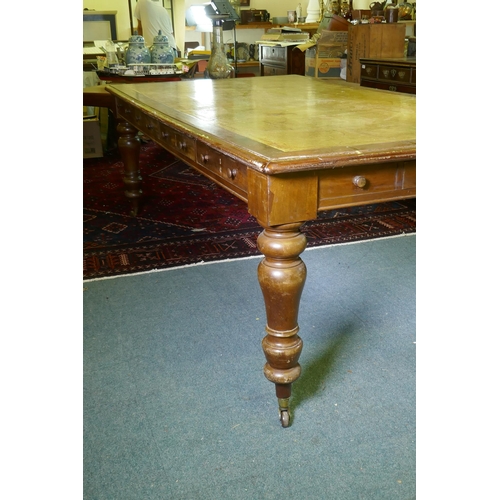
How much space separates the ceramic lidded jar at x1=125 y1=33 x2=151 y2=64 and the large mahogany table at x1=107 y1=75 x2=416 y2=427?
2507mm

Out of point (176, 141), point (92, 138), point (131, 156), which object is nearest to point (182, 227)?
point (131, 156)

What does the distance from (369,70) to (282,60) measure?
221cm

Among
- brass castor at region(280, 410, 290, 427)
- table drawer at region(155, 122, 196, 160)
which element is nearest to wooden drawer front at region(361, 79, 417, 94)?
table drawer at region(155, 122, 196, 160)

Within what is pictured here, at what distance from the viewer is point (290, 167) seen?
1.13 metres

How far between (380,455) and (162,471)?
50cm

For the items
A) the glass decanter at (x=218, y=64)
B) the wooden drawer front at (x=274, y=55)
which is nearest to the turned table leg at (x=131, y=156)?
the glass decanter at (x=218, y=64)

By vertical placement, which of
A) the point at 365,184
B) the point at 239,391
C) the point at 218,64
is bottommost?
the point at 239,391

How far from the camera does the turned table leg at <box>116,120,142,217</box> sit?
2896mm

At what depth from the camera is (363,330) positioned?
1.89m

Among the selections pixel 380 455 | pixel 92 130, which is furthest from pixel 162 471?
pixel 92 130

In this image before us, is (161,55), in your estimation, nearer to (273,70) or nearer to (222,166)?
(273,70)

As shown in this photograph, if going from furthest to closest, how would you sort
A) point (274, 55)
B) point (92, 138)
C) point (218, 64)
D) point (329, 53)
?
point (274, 55), point (92, 138), point (329, 53), point (218, 64)

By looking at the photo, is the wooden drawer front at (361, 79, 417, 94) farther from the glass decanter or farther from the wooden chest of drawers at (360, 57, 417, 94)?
the glass decanter
